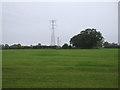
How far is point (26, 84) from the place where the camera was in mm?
6984

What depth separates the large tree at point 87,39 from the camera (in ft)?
254

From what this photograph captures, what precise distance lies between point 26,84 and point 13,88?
0.63 m

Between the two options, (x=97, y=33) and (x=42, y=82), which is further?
(x=97, y=33)

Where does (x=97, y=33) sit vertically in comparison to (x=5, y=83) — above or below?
above

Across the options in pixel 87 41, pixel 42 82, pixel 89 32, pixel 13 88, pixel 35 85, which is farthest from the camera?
pixel 89 32

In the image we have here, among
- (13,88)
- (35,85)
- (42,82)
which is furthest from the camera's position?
(42,82)

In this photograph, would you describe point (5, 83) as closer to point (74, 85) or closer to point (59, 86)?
point (59, 86)

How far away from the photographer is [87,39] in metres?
78.2

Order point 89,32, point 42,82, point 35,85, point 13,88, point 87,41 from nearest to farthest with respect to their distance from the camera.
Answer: point 13,88, point 35,85, point 42,82, point 87,41, point 89,32

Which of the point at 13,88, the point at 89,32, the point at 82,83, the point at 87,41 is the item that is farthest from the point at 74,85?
the point at 89,32

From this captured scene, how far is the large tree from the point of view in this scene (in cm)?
7751

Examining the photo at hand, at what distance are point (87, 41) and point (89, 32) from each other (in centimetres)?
770

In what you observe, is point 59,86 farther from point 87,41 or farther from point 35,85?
point 87,41

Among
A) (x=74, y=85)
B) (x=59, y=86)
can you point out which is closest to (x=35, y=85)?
(x=59, y=86)
